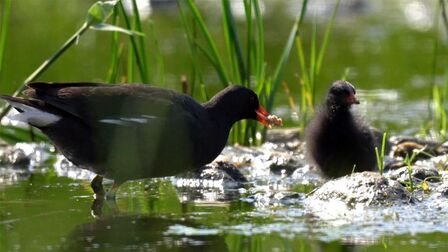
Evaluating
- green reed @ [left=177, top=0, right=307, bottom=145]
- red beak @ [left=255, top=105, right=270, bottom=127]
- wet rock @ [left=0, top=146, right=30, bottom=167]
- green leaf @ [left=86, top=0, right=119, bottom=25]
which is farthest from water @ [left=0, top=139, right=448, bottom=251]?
green leaf @ [left=86, top=0, right=119, bottom=25]

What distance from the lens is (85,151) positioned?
6.08 metres

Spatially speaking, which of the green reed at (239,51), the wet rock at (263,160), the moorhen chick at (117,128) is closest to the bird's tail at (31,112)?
the moorhen chick at (117,128)

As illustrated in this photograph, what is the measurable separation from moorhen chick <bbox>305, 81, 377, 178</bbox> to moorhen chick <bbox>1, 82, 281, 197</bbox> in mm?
1072

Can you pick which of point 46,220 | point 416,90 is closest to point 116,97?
point 46,220

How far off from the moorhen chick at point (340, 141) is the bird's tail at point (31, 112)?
181 centimetres

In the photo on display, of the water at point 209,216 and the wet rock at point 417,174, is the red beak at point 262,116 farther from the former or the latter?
the wet rock at point 417,174

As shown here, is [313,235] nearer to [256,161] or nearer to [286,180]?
[286,180]

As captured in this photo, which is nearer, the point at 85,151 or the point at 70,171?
the point at 85,151

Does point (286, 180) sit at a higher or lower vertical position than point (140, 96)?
lower

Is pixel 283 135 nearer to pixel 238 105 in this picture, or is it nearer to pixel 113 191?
pixel 238 105

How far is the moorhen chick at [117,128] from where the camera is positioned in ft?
19.8

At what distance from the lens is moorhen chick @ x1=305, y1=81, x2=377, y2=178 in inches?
275

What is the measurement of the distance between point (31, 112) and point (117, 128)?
473 millimetres

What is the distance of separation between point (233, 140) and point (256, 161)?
951 millimetres
